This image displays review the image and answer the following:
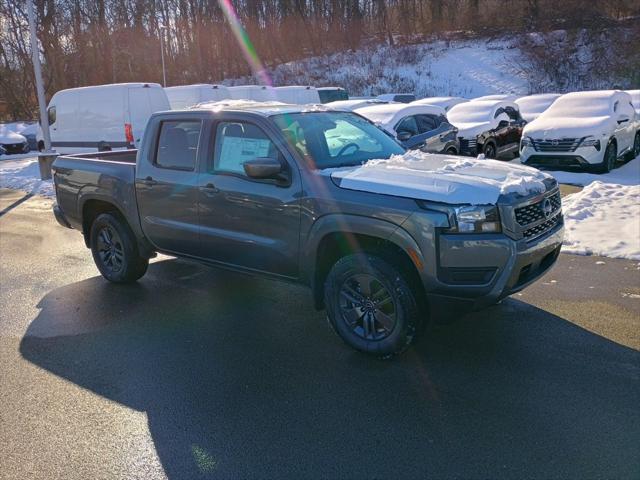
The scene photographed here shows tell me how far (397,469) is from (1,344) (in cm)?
374

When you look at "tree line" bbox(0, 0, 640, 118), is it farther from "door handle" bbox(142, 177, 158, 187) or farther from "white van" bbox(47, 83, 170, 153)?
"door handle" bbox(142, 177, 158, 187)

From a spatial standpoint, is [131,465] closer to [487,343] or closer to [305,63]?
[487,343]

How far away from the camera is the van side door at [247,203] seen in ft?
15.5

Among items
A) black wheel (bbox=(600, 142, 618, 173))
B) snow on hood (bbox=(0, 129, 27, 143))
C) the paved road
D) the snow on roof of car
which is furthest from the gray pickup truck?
snow on hood (bbox=(0, 129, 27, 143))

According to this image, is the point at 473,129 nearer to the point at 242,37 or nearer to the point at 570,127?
the point at 570,127

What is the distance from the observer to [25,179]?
16.1 metres

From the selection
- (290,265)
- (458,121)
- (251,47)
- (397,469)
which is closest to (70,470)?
(397,469)

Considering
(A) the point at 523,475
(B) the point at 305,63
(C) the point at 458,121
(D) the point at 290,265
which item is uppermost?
(B) the point at 305,63

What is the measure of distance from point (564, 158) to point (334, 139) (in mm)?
8834

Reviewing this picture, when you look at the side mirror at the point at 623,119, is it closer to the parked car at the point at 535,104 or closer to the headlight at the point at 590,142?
the headlight at the point at 590,142

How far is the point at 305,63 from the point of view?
161ft

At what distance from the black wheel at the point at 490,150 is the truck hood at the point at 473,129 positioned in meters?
0.39

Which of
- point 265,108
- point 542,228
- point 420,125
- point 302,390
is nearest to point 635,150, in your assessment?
point 420,125

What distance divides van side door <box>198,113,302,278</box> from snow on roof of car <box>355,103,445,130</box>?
6.92 m
